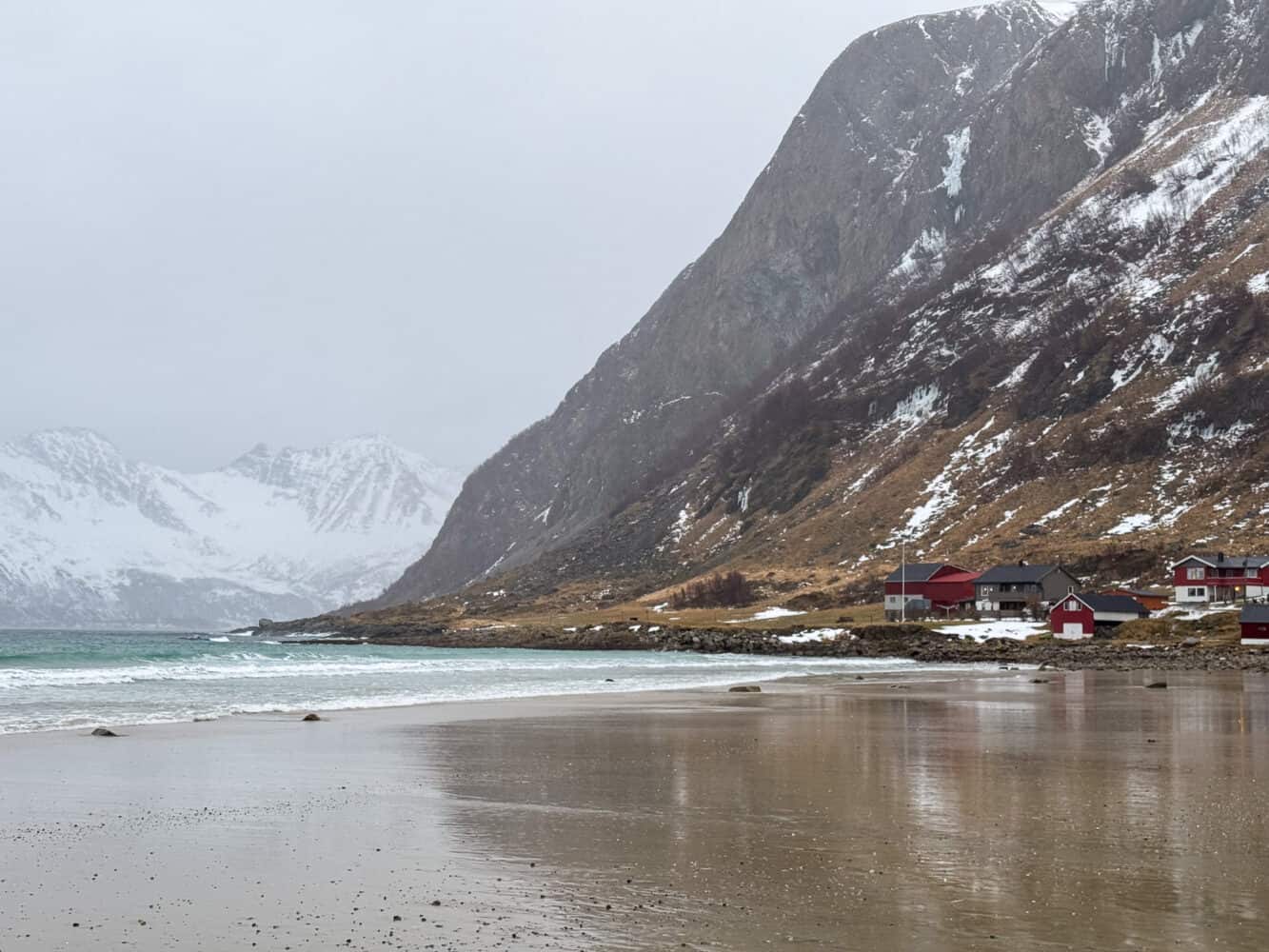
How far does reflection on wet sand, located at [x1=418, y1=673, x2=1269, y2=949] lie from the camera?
15.6m

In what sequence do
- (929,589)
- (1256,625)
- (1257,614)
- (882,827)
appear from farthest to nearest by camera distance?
1. (929,589)
2. (1257,614)
3. (1256,625)
4. (882,827)

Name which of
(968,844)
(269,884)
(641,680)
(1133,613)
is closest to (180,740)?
(269,884)

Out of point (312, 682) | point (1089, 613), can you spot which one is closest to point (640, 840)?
point (312, 682)

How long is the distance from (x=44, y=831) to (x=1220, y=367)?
201 meters

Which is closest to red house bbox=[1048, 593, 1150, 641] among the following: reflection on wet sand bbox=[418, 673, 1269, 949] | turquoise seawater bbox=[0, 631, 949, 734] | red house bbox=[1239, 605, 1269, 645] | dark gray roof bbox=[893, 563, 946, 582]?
red house bbox=[1239, 605, 1269, 645]

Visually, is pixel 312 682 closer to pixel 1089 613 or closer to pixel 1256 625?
pixel 1256 625

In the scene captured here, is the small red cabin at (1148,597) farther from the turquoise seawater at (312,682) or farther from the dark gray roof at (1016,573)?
the turquoise seawater at (312,682)

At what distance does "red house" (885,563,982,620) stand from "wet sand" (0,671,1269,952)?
373ft

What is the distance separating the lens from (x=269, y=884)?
699 inches

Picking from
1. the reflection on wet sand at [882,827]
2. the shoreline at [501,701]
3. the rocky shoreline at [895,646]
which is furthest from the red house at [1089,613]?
the reflection on wet sand at [882,827]

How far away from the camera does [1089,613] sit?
12131cm

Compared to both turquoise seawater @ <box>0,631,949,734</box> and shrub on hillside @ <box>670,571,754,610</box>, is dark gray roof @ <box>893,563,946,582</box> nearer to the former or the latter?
shrub on hillside @ <box>670,571,754,610</box>

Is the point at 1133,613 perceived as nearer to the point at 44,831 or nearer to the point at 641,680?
the point at 641,680

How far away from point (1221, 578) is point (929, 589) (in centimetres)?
3316
